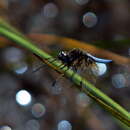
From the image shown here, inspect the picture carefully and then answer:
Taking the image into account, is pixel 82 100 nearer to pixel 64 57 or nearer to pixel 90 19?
pixel 90 19

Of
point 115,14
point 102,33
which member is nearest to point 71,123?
point 102,33

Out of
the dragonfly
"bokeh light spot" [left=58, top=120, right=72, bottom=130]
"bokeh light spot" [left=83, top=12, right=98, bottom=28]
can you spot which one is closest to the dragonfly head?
the dragonfly

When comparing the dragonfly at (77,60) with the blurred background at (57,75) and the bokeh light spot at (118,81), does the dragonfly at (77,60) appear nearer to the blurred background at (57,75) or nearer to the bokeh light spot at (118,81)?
the blurred background at (57,75)

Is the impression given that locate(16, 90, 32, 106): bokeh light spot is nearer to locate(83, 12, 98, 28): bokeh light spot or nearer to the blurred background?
the blurred background

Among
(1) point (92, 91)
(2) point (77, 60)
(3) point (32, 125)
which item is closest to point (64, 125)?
(3) point (32, 125)

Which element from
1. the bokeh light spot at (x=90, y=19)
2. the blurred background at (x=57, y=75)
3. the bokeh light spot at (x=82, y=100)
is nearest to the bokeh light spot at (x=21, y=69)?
the blurred background at (x=57, y=75)

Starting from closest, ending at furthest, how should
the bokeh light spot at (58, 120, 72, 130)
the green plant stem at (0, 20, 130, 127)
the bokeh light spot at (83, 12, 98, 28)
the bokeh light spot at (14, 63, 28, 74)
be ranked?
the green plant stem at (0, 20, 130, 127) < the bokeh light spot at (58, 120, 72, 130) < the bokeh light spot at (14, 63, 28, 74) < the bokeh light spot at (83, 12, 98, 28)

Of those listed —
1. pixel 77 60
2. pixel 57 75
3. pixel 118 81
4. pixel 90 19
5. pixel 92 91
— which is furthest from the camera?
pixel 90 19

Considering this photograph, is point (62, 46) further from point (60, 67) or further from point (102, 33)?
point (60, 67)
